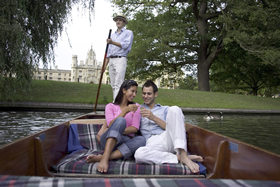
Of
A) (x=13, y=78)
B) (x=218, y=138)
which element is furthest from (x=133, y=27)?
(x=218, y=138)

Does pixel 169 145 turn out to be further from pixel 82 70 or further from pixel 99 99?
pixel 82 70

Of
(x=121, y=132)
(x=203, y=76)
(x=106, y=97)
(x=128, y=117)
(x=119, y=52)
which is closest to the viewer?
(x=121, y=132)

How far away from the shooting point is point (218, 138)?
219cm

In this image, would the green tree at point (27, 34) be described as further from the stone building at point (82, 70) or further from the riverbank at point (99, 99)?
→ the stone building at point (82, 70)

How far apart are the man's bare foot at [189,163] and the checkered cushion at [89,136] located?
1077 mm

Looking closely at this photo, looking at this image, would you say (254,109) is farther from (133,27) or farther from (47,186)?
(47,186)

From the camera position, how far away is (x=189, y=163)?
2188mm

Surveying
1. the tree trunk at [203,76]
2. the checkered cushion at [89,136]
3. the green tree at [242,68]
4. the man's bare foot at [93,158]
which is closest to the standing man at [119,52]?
the checkered cushion at [89,136]

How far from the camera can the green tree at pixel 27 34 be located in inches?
216

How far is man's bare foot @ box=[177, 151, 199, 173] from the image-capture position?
7.04ft

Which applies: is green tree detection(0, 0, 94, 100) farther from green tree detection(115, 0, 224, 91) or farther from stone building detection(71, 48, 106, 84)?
stone building detection(71, 48, 106, 84)

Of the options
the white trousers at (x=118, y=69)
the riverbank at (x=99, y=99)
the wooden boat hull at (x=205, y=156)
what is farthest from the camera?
the riverbank at (x=99, y=99)

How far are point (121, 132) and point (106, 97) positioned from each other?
32.3 feet

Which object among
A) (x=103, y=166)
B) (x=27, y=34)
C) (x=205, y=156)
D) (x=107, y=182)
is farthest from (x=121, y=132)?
(x=27, y=34)
